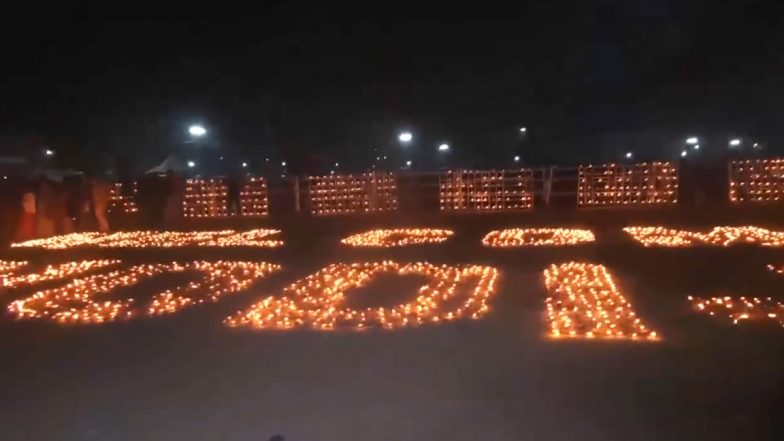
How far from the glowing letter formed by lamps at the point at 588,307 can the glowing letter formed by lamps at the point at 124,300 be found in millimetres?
5005

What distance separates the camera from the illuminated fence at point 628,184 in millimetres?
25641

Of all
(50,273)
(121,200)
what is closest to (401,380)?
(50,273)

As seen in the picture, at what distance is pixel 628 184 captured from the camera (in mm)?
25938

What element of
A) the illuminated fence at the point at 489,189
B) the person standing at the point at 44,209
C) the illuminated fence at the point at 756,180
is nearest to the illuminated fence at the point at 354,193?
the illuminated fence at the point at 489,189

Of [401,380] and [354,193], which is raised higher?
[354,193]

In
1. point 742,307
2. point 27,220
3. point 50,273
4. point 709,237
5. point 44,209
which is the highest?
point 44,209

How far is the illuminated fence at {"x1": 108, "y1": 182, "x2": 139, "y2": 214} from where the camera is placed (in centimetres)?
2758

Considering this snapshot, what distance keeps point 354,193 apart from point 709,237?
12.4 m

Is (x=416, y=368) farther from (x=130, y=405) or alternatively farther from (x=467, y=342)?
(x=130, y=405)

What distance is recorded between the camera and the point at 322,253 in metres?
18.0

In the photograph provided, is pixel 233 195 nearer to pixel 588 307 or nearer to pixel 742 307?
pixel 588 307

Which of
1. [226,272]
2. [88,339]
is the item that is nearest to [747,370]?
[88,339]

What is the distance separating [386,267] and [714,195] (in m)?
14.3

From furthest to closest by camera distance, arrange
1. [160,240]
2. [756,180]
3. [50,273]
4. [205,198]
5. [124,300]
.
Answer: [205,198], [756,180], [160,240], [50,273], [124,300]
